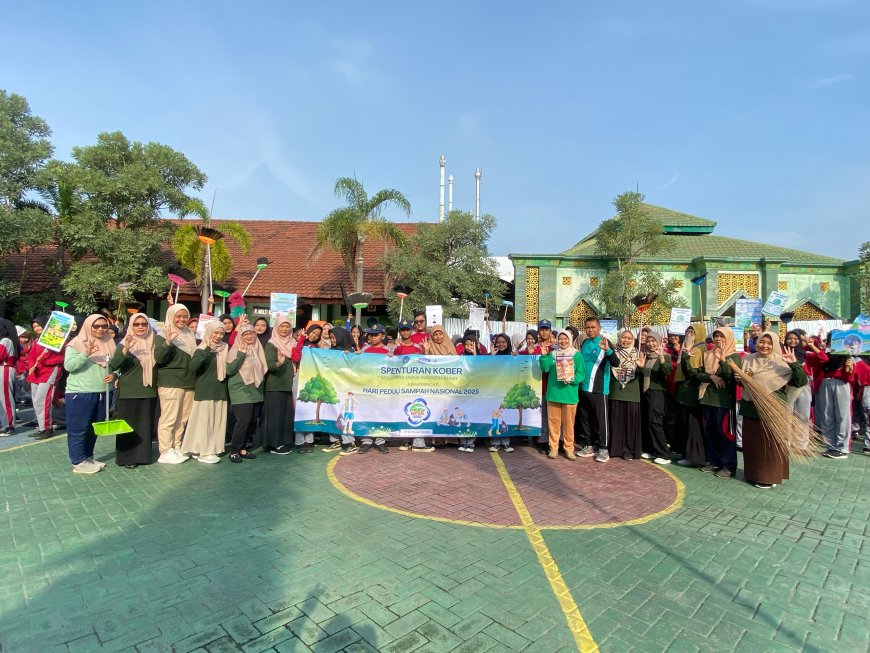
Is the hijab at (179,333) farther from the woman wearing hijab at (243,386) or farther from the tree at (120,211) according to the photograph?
the tree at (120,211)

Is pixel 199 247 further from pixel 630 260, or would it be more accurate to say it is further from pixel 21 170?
pixel 630 260

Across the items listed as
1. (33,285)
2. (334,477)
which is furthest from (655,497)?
(33,285)

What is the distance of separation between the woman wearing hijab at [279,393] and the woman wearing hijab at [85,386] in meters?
1.92

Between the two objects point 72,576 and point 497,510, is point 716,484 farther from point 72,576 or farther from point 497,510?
point 72,576

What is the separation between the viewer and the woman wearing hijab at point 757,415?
559 cm

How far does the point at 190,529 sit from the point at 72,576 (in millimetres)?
914

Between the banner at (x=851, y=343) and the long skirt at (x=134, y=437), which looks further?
the banner at (x=851, y=343)

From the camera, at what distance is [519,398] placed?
23.2 ft

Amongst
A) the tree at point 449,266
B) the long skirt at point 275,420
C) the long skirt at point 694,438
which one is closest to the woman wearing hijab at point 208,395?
the long skirt at point 275,420

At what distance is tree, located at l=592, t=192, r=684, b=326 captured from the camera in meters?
18.1

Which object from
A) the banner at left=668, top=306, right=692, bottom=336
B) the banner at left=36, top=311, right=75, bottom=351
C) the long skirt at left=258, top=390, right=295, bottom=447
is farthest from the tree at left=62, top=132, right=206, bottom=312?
the banner at left=668, top=306, right=692, bottom=336

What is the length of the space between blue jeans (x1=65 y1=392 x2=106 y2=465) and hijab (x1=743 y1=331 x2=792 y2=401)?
8162mm

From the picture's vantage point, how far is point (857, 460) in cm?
718

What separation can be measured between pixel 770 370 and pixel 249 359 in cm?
678
